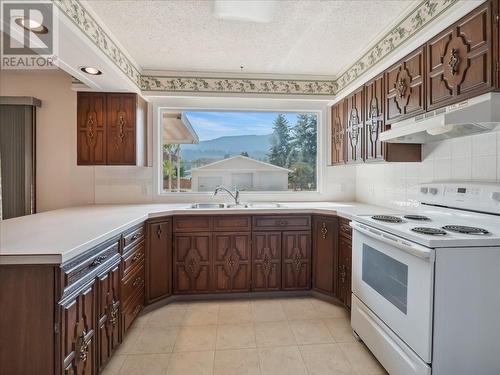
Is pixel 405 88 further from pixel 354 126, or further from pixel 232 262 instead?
pixel 232 262

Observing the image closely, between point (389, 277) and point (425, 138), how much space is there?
45.8 inches

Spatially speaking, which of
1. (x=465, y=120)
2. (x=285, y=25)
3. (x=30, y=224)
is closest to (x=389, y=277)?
(x=465, y=120)

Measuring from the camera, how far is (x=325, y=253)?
8.86ft

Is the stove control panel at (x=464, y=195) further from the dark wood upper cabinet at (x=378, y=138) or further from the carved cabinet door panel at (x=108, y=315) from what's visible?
the carved cabinet door panel at (x=108, y=315)

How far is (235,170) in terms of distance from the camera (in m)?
3.47

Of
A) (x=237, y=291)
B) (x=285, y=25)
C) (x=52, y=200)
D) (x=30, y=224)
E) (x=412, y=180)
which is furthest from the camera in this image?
(x=52, y=200)

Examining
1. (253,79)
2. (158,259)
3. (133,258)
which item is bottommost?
(158,259)

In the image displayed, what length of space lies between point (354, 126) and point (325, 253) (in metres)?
1.32

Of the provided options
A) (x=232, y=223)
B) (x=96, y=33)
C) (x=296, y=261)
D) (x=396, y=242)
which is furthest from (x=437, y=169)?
(x=96, y=33)

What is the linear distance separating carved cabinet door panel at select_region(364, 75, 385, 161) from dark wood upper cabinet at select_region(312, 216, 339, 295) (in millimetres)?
713

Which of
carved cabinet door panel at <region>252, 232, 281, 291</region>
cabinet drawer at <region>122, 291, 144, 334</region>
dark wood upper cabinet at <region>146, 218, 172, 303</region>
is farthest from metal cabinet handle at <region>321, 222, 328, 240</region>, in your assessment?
cabinet drawer at <region>122, 291, 144, 334</region>

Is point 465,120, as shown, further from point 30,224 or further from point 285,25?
point 30,224

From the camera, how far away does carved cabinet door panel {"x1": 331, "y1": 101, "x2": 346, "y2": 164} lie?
305 centimetres

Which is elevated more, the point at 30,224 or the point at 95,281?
the point at 30,224
